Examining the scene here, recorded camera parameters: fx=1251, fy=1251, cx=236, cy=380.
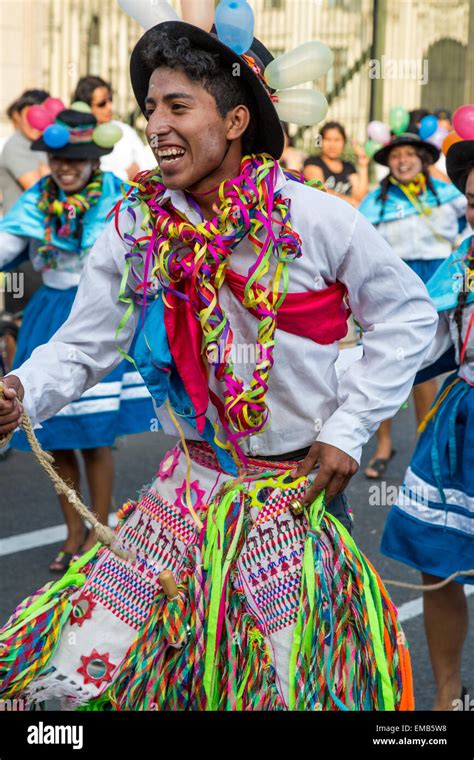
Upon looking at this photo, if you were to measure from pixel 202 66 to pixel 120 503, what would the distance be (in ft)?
14.4

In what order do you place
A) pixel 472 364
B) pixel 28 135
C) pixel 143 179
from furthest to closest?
pixel 28 135 < pixel 472 364 < pixel 143 179

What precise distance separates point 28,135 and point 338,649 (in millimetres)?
6659

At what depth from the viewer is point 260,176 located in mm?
3123

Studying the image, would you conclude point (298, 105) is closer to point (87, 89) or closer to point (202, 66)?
point (202, 66)

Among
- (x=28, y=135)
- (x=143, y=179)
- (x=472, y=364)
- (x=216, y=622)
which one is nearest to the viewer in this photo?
(x=216, y=622)

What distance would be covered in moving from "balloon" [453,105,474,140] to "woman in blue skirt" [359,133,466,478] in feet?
12.3

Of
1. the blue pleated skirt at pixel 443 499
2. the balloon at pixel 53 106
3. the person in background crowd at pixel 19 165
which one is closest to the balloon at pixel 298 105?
the blue pleated skirt at pixel 443 499

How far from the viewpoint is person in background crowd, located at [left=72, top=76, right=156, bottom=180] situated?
27.4 feet

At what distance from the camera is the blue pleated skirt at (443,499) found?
163 inches

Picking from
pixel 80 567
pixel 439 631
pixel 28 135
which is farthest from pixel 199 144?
pixel 28 135

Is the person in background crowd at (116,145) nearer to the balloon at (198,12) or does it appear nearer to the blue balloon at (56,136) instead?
the blue balloon at (56,136)

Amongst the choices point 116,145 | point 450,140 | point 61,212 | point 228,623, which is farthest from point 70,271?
point 228,623

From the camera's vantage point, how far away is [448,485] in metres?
4.17
